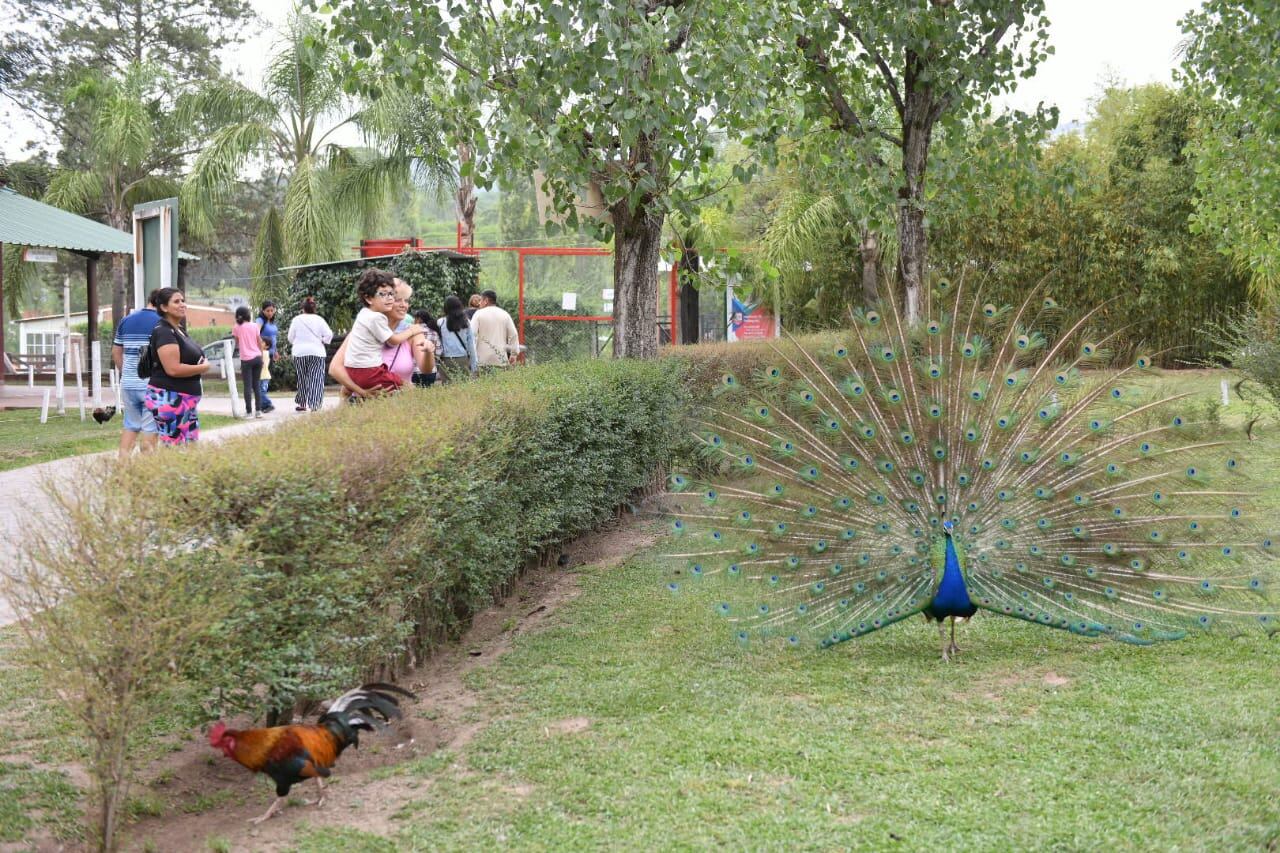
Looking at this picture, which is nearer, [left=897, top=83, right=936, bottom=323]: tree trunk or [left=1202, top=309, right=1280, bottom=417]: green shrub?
[left=897, top=83, right=936, bottom=323]: tree trunk

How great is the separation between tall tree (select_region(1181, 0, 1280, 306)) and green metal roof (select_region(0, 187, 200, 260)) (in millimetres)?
15938

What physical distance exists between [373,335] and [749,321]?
66.8 ft

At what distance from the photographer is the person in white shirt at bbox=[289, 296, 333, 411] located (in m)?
16.7

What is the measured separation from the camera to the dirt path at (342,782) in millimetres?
4449

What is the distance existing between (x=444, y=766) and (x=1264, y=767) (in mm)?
3248

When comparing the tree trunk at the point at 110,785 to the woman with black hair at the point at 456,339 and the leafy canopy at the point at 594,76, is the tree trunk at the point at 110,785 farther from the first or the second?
the woman with black hair at the point at 456,339

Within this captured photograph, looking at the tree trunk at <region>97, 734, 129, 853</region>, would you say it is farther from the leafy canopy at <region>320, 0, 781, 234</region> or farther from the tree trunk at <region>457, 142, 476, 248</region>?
the tree trunk at <region>457, 142, 476, 248</region>

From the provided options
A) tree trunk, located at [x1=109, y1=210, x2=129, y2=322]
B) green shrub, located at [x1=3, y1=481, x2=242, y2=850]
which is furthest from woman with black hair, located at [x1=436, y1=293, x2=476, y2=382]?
tree trunk, located at [x1=109, y1=210, x2=129, y2=322]

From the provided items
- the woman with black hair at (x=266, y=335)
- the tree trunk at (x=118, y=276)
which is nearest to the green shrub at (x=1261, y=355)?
the woman with black hair at (x=266, y=335)

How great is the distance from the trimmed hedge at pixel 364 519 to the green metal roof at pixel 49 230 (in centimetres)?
1290

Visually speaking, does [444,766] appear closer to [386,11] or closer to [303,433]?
[303,433]

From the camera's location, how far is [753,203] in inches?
1439

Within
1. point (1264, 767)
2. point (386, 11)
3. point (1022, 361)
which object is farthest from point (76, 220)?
point (1264, 767)

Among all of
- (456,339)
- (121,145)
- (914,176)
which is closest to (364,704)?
(456,339)
